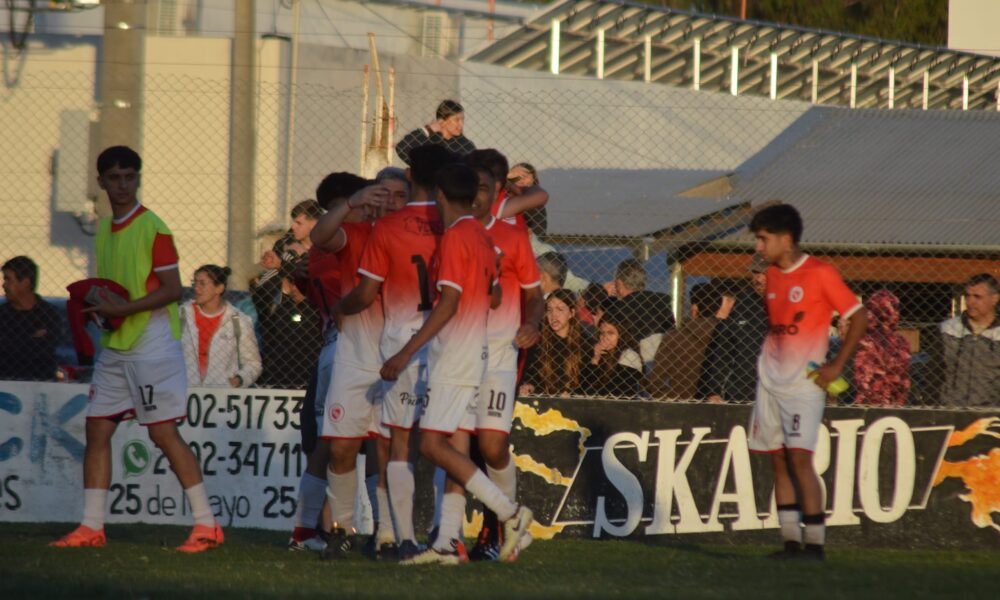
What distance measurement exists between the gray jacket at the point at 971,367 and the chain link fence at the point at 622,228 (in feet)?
0.05

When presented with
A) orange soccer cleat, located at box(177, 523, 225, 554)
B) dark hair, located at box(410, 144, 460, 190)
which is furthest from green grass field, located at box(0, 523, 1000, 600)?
dark hair, located at box(410, 144, 460, 190)

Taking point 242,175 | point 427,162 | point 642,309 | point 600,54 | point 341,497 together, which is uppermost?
point 600,54

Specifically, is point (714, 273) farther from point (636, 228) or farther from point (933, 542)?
point (933, 542)

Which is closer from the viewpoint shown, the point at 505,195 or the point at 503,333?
the point at 503,333

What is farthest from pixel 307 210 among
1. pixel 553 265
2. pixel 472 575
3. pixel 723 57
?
pixel 723 57

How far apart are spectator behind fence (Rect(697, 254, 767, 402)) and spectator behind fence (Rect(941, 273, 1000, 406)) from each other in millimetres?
1350

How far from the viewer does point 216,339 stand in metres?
10.9

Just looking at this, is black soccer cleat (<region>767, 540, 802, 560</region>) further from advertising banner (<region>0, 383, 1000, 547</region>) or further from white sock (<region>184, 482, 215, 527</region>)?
white sock (<region>184, 482, 215, 527</region>)

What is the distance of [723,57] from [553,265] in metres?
13.6

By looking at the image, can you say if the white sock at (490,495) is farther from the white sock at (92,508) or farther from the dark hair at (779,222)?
the white sock at (92,508)

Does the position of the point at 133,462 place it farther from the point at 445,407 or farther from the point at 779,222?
the point at 779,222

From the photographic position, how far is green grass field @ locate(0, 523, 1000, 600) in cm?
633

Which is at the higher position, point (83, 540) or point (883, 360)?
point (883, 360)

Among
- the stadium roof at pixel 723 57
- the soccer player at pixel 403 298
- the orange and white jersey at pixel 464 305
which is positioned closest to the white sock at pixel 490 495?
the soccer player at pixel 403 298
